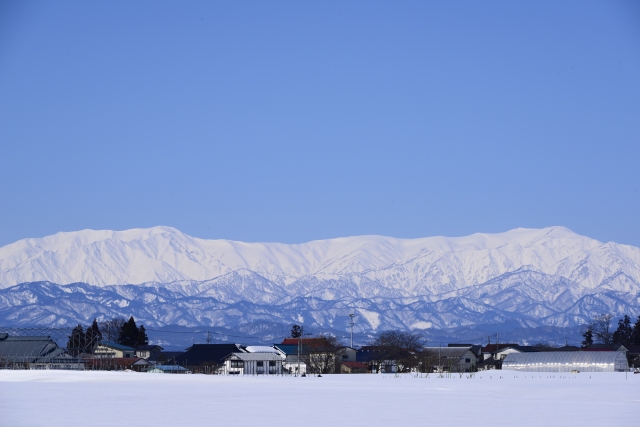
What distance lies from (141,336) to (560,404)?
10890cm

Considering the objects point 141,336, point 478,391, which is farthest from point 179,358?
point 478,391

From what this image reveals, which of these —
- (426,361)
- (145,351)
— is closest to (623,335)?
(426,361)

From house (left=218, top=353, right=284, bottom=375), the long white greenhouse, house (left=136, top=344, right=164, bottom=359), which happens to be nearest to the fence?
house (left=218, top=353, right=284, bottom=375)

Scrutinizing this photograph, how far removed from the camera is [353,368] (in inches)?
4126

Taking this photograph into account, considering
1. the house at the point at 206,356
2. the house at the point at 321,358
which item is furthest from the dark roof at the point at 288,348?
the house at the point at 321,358

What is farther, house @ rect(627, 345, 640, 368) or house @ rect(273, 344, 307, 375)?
house @ rect(627, 345, 640, 368)

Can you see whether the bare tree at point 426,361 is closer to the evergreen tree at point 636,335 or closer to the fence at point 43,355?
the fence at point 43,355

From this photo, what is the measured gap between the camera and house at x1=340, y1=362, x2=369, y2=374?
99.6m

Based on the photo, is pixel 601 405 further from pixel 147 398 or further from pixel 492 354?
pixel 492 354

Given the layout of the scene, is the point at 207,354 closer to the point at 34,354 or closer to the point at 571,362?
the point at 34,354

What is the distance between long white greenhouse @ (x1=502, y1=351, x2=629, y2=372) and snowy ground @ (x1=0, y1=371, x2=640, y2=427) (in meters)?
52.4

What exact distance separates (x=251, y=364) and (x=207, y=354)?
11080 mm

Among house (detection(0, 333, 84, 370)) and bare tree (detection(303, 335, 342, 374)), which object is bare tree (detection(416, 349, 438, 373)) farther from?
house (detection(0, 333, 84, 370))

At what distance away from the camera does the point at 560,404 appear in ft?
128
